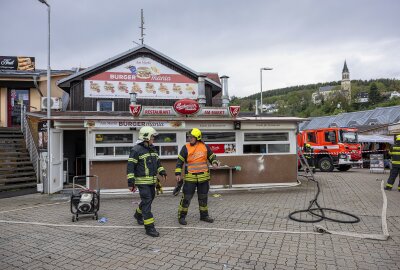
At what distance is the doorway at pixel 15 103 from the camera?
20.3 metres

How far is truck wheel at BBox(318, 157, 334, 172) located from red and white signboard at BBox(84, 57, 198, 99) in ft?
27.5

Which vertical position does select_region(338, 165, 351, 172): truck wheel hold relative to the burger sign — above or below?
below

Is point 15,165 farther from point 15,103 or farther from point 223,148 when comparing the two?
point 15,103

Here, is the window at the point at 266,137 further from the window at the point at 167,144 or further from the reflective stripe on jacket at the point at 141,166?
→ the reflective stripe on jacket at the point at 141,166

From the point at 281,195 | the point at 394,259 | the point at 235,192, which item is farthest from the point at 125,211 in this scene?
the point at 394,259

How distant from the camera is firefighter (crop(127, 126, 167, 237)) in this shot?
5.86 meters

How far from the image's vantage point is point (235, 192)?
35.7 feet

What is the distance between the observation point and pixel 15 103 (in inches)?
803

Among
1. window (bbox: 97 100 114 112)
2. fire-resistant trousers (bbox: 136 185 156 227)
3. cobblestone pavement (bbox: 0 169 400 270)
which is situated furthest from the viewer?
window (bbox: 97 100 114 112)

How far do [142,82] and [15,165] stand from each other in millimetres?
7132

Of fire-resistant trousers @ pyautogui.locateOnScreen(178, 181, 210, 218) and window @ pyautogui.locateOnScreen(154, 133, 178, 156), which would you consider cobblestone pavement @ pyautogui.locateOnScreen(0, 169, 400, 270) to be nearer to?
fire-resistant trousers @ pyautogui.locateOnScreen(178, 181, 210, 218)

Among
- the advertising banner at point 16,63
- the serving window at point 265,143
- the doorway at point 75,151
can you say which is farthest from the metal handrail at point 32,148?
the advertising banner at point 16,63

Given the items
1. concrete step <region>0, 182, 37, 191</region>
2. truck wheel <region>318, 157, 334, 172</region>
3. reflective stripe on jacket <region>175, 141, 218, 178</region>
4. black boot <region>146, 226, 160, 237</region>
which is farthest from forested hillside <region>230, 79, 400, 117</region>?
black boot <region>146, 226, 160, 237</region>

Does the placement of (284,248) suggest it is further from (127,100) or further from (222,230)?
(127,100)
